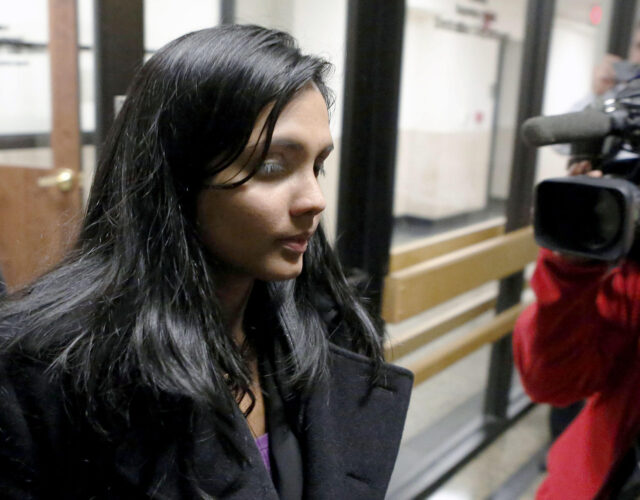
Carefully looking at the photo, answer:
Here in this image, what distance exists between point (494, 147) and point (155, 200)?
2.73 metres

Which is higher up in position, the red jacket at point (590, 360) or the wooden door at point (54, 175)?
the wooden door at point (54, 175)

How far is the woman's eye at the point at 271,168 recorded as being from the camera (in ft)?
2.36

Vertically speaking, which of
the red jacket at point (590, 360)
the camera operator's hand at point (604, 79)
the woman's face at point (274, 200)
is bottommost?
the red jacket at point (590, 360)

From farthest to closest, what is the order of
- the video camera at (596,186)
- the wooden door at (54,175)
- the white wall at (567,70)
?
1. the white wall at (567,70)
2. the wooden door at (54,175)
3. the video camera at (596,186)

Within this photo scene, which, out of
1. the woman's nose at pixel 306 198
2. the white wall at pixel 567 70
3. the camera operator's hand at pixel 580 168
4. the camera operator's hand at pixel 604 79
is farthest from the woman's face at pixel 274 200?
the white wall at pixel 567 70

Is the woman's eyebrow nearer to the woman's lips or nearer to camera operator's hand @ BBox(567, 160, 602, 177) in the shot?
the woman's lips

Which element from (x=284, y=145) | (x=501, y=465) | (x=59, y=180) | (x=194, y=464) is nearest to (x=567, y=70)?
(x=501, y=465)

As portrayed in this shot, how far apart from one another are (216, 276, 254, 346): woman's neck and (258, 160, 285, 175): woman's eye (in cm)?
16

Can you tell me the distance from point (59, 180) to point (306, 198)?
1148mm

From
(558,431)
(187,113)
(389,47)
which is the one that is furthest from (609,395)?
(558,431)

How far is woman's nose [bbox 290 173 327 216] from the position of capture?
74 cm

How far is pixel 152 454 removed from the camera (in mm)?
735

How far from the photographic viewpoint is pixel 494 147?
10.5ft

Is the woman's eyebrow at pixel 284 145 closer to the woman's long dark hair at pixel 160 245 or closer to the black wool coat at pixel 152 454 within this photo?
the woman's long dark hair at pixel 160 245
